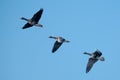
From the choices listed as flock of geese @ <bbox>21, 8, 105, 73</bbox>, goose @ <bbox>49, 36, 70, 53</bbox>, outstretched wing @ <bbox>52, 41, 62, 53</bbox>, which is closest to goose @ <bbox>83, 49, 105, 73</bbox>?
flock of geese @ <bbox>21, 8, 105, 73</bbox>

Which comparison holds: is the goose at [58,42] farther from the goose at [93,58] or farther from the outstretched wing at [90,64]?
the outstretched wing at [90,64]

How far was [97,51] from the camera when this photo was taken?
368ft

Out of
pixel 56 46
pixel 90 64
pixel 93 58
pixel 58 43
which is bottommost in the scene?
pixel 90 64

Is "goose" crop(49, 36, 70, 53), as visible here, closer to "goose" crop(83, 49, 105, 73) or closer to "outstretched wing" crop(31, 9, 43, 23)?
"goose" crop(83, 49, 105, 73)

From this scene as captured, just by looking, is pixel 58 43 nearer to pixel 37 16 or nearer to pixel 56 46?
pixel 56 46

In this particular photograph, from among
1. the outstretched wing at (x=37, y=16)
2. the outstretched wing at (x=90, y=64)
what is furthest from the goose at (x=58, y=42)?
the outstretched wing at (x=90, y=64)

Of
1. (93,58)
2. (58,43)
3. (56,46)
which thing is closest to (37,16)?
(58,43)

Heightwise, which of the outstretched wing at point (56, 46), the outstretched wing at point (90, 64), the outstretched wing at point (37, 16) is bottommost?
the outstretched wing at point (90, 64)

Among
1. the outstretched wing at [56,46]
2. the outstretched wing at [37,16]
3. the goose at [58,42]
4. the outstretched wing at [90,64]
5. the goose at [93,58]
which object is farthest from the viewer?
the outstretched wing at [90,64]

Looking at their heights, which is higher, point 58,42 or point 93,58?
point 58,42

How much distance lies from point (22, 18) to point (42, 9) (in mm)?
3391

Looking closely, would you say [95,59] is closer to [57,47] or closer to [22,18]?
[57,47]

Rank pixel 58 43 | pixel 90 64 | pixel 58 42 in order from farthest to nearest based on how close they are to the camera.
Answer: pixel 90 64 < pixel 58 43 < pixel 58 42

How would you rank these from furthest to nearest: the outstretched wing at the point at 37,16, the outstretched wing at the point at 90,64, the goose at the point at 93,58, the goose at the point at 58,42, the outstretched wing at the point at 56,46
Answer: the outstretched wing at the point at 90,64 < the outstretched wing at the point at 56,46 < the goose at the point at 58,42 < the goose at the point at 93,58 < the outstretched wing at the point at 37,16
